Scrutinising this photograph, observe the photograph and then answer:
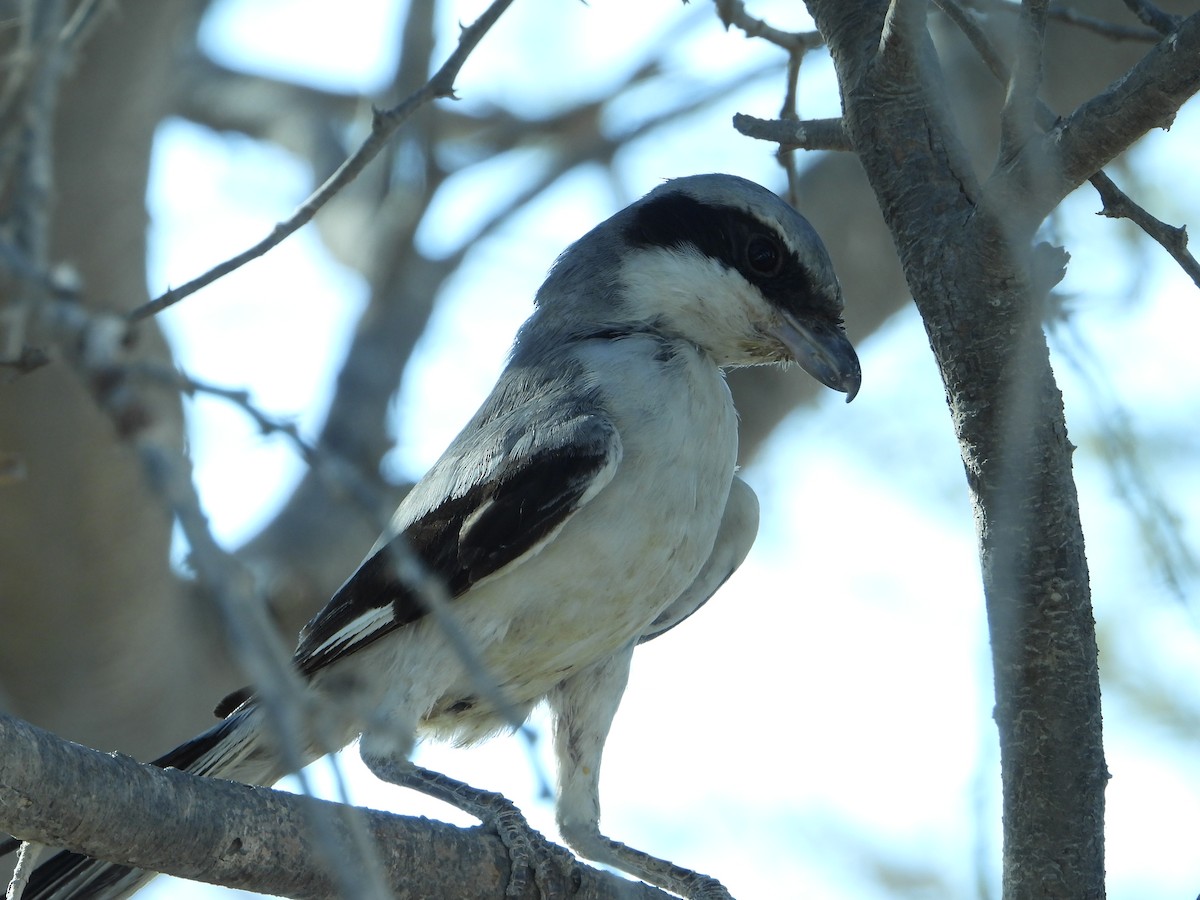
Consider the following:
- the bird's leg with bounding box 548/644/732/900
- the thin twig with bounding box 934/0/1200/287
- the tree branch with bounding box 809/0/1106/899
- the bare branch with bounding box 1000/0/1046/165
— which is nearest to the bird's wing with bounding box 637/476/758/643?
the bird's leg with bounding box 548/644/732/900

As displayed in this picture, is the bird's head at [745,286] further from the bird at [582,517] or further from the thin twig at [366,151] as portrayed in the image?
the thin twig at [366,151]

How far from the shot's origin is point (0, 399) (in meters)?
4.21

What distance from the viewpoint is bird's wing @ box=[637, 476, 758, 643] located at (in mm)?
3582

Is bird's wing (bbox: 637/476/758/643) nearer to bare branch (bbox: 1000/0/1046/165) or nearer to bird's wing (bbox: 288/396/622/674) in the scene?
bird's wing (bbox: 288/396/622/674)

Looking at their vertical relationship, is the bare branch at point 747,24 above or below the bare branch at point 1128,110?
above

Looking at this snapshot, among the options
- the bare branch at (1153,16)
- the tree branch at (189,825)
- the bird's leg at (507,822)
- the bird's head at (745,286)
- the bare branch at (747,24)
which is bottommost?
the tree branch at (189,825)

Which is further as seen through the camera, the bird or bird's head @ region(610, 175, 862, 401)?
bird's head @ region(610, 175, 862, 401)

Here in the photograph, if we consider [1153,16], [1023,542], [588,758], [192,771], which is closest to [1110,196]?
[1153,16]

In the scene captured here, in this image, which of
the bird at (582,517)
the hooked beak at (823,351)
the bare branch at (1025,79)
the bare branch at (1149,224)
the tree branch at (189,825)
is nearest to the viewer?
the tree branch at (189,825)

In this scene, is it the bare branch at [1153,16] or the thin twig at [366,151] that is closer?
the bare branch at [1153,16]

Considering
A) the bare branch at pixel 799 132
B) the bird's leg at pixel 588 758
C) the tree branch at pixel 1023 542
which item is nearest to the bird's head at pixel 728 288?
the bare branch at pixel 799 132

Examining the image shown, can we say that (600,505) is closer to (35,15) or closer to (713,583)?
(713,583)

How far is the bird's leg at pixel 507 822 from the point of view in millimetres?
2686

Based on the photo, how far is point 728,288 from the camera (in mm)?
3498
